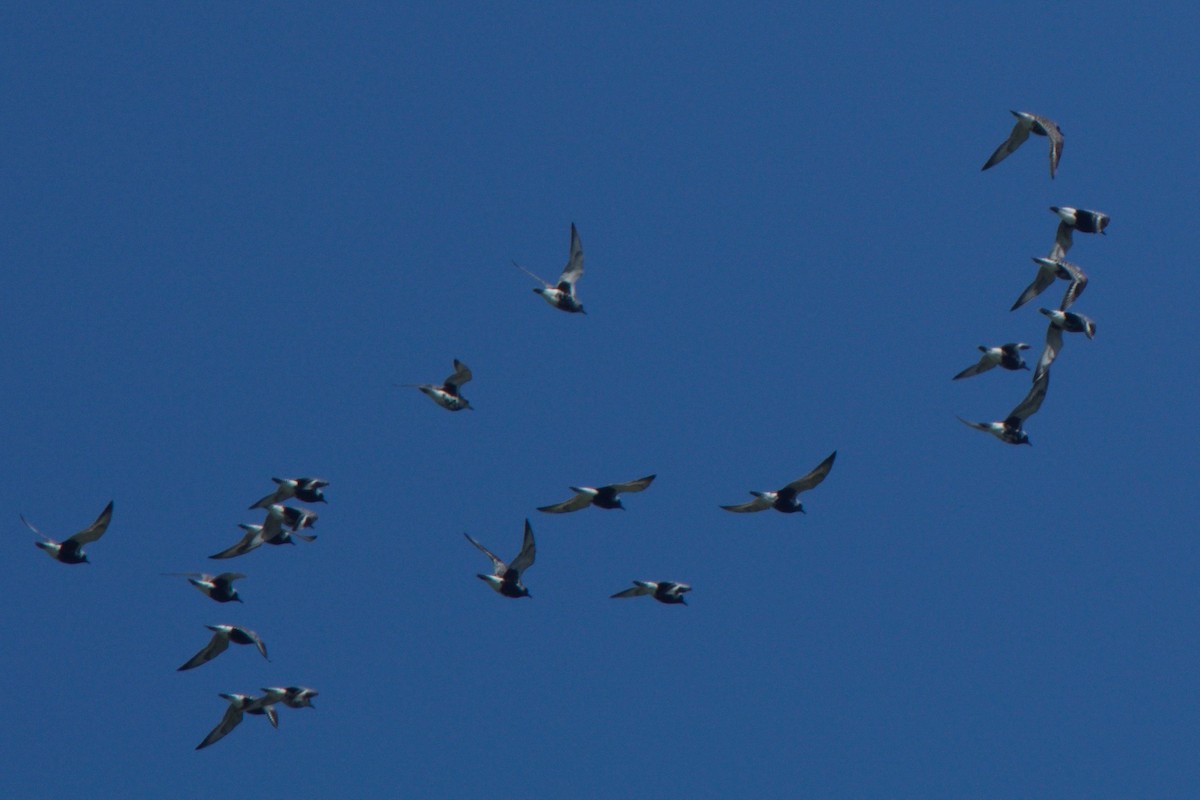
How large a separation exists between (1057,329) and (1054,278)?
1845mm

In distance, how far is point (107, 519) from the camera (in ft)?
129

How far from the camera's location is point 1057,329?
40.0 metres

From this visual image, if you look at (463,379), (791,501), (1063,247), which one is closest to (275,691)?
(463,379)

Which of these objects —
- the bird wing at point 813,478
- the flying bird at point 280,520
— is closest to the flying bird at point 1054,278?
the bird wing at point 813,478

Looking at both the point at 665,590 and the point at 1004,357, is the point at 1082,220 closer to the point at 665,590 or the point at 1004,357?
the point at 1004,357

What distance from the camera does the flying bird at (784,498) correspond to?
3759cm

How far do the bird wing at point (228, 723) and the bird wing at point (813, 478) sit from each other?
12666 mm

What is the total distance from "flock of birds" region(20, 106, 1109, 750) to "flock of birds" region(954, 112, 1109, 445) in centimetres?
2

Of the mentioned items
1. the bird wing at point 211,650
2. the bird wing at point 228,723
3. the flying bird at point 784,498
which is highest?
the flying bird at point 784,498

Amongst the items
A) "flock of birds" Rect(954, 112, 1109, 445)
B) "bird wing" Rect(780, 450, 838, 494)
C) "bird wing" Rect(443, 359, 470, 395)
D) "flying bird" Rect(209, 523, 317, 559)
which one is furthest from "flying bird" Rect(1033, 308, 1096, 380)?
"flying bird" Rect(209, 523, 317, 559)

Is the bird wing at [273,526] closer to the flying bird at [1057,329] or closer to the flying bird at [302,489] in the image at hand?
the flying bird at [302,489]

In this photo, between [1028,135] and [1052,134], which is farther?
[1028,135]

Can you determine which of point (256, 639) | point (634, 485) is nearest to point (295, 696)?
point (256, 639)

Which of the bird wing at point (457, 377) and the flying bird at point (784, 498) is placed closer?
the flying bird at point (784, 498)
